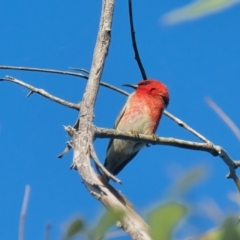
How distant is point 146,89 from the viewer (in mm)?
5812

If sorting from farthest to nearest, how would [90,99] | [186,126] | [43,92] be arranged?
[186,126], [43,92], [90,99]

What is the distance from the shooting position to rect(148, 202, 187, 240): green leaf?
667 mm

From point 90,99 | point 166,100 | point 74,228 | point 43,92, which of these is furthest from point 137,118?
point 74,228

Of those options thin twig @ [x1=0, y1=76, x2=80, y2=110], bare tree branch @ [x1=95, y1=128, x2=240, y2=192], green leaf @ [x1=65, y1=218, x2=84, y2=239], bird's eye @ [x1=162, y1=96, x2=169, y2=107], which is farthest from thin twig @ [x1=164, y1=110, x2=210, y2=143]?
bird's eye @ [x1=162, y1=96, x2=169, y2=107]

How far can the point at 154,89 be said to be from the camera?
19.2ft

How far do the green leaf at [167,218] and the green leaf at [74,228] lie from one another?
0.45ft

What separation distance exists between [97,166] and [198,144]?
1.03 metres

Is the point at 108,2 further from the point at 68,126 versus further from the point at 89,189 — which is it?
the point at 89,189

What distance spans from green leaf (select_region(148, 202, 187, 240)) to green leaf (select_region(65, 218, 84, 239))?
137 millimetres

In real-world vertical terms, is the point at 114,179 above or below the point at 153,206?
above

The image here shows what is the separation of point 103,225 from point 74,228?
1.9 inches

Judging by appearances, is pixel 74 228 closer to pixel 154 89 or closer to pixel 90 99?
pixel 90 99

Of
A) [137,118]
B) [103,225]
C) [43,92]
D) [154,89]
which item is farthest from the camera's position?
[154,89]

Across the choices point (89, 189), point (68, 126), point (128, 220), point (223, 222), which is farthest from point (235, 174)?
point (223, 222)
